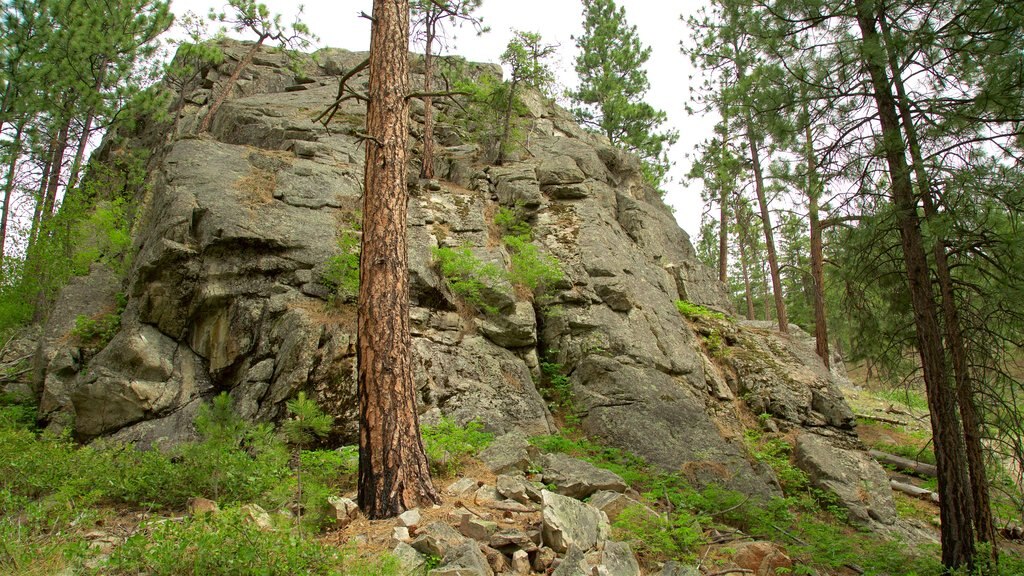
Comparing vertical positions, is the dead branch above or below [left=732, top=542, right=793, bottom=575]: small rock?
above

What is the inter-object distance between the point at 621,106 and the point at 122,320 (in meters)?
19.6

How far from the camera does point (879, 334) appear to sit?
8.52m

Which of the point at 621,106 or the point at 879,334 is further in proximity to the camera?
the point at 621,106

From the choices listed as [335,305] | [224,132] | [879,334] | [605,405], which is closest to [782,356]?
[879,334]

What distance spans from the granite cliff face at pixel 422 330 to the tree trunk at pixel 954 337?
2519mm

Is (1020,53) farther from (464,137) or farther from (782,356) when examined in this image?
(464,137)

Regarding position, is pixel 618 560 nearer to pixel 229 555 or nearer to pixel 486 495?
pixel 486 495

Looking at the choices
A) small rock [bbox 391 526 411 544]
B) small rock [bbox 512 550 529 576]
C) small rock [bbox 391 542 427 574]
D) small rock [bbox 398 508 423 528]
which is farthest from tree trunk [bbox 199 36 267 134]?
small rock [bbox 512 550 529 576]

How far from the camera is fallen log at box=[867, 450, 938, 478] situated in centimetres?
1174

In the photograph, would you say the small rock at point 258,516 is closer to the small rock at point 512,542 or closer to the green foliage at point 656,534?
the small rock at point 512,542

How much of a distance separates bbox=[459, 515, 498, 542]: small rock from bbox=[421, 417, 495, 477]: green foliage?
1.54 m

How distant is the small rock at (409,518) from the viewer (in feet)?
15.5

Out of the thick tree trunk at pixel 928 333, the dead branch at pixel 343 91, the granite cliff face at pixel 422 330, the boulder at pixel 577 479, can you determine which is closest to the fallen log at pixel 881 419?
the granite cliff face at pixel 422 330

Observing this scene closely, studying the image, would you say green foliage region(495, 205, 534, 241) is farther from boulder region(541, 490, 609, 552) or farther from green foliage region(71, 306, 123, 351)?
boulder region(541, 490, 609, 552)
